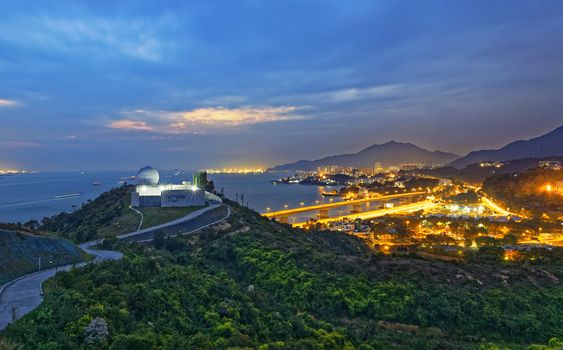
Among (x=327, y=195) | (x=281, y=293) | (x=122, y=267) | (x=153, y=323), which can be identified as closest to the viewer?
(x=153, y=323)

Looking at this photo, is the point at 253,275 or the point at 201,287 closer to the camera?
the point at 201,287

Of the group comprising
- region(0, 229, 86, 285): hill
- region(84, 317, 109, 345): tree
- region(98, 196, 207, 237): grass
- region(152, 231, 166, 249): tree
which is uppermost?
region(0, 229, 86, 285): hill

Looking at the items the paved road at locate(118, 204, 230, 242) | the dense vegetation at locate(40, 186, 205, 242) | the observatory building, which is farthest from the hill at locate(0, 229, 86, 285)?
the observatory building

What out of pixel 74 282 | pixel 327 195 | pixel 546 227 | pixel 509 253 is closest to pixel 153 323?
pixel 74 282

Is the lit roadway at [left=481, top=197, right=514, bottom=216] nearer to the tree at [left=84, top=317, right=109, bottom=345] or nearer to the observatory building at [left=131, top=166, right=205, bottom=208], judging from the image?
the observatory building at [left=131, top=166, right=205, bottom=208]

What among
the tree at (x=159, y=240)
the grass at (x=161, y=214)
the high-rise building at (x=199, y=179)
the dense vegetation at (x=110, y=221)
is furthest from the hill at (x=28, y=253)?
the high-rise building at (x=199, y=179)

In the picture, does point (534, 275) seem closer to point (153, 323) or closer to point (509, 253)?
point (509, 253)
